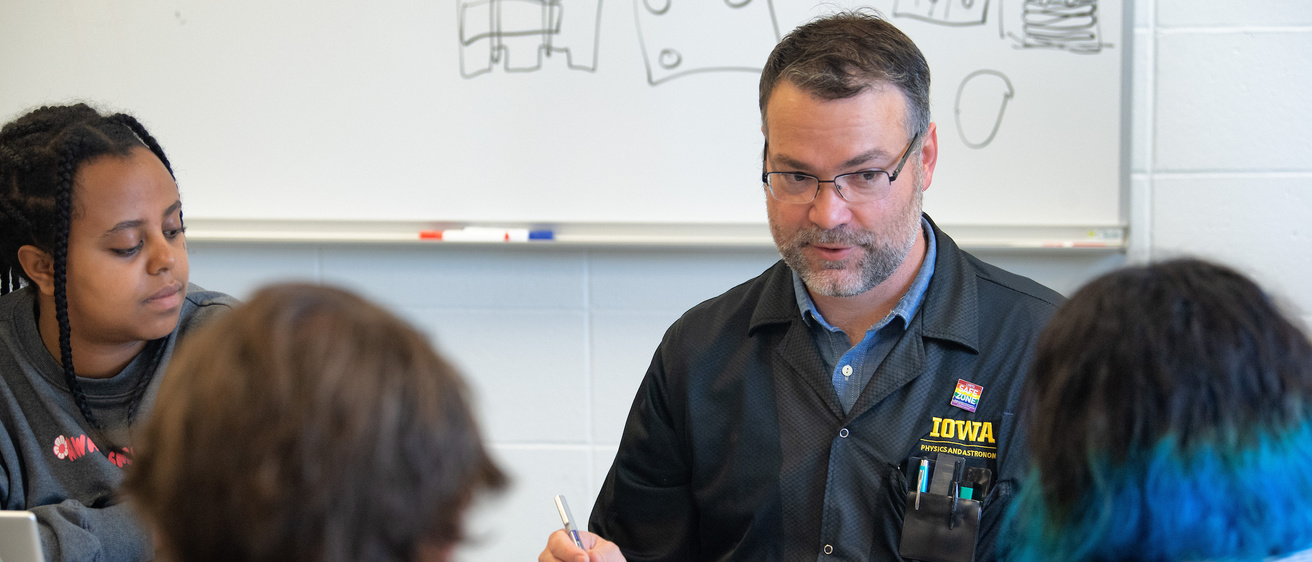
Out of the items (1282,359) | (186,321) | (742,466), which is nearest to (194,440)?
(1282,359)

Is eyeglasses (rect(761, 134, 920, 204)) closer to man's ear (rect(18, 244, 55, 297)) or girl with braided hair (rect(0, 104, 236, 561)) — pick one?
→ girl with braided hair (rect(0, 104, 236, 561))

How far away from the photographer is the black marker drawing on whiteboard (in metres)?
1.88

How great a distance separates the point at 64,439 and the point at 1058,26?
187 centimetres

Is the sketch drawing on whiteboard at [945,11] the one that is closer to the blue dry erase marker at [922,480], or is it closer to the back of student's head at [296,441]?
the blue dry erase marker at [922,480]

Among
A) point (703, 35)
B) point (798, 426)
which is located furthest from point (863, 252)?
point (703, 35)

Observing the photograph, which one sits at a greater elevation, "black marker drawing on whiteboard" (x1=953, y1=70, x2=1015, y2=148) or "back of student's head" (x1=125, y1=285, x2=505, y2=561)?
"black marker drawing on whiteboard" (x1=953, y1=70, x2=1015, y2=148)

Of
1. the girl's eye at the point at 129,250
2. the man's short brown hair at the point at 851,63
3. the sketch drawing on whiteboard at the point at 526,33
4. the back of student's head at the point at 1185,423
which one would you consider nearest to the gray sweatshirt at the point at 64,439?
the girl's eye at the point at 129,250

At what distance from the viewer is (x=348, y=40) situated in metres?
2.03

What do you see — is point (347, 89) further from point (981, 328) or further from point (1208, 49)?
point (1208, 49)

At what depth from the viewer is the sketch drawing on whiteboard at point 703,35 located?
6.34 ft

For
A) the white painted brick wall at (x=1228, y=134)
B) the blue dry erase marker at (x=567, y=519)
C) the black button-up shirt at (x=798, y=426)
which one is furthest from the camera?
the white painted brick wall at (x=1228, y=134)

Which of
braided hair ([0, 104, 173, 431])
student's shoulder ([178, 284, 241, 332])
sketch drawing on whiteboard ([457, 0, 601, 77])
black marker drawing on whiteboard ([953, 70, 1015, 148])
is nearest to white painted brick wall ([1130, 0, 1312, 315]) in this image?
black marker drawing on whiteboard ([953, 70, 1015, 148])

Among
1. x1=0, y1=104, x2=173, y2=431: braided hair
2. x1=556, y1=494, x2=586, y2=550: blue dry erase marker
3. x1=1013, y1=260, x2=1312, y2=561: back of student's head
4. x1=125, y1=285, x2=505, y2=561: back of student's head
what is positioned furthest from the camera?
x1=0, y1=104, x2=173, y2=431: braided hair

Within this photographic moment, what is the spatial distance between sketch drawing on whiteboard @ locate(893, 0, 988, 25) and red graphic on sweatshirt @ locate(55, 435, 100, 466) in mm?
1608
